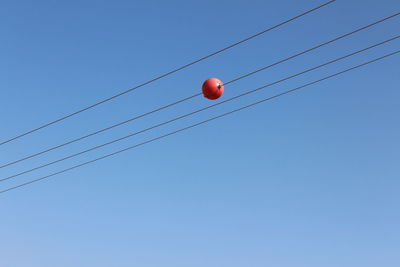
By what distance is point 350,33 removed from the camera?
1053 cm

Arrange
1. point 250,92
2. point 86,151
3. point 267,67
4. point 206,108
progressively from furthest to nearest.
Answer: point 86,151 → point 206,108 → point 250,92 → point 267,67

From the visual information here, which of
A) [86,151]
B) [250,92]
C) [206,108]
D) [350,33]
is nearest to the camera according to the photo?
[350,33]

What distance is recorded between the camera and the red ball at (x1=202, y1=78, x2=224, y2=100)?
1113 centimetres

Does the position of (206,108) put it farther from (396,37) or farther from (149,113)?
(396,37)

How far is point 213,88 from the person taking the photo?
1113cm

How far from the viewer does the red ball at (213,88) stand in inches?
438

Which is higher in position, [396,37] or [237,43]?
[237,43]

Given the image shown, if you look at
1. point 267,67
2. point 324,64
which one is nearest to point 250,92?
point 267,67

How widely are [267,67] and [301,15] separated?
1.59 metres

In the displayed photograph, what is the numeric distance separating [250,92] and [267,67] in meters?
1.06

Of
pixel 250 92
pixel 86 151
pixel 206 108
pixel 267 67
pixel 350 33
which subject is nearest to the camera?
pixel 350 33

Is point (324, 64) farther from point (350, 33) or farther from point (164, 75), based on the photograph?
point (164, 75)

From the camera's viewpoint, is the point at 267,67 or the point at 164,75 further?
the point at 164,75

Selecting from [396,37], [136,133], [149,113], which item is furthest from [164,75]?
[396,37]
